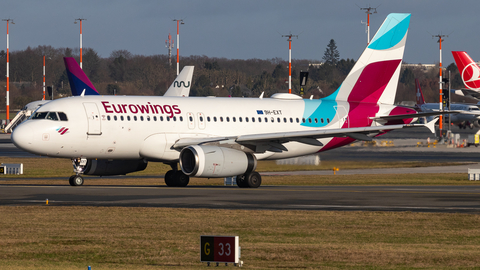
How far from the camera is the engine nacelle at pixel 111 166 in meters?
36.5

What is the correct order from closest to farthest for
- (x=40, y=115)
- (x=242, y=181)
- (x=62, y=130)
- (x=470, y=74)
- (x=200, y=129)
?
(x=62, y=130) < (x=40, y=115) < (x=242, y=181) < (x=200, y=129) < (x=470, y=74)

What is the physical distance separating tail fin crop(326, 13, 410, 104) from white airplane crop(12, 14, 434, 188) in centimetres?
7

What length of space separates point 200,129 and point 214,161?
3.90 meters

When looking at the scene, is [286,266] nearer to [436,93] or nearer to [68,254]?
[68,254]

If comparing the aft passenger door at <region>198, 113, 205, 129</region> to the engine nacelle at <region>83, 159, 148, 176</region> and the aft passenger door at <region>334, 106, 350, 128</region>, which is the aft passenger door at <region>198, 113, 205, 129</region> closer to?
the engine nacelle at <region>83, 159, 148, 176</region>

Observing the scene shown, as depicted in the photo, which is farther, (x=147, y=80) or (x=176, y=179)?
(x=147, y=80)

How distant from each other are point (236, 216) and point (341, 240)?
536cm

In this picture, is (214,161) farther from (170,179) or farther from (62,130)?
(62,130)

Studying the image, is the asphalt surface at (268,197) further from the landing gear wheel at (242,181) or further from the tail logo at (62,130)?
the tail logo at (62,130)

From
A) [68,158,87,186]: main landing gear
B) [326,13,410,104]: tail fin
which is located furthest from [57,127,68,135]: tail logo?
[326,13,410,104]: tail fin

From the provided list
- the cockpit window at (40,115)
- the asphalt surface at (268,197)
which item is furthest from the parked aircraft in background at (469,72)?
the cockpit window at (40,115)

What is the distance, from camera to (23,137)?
32594 mm

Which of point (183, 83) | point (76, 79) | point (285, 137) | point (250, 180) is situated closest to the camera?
point (285, 137)

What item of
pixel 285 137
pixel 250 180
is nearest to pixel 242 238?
pixel 285 137
